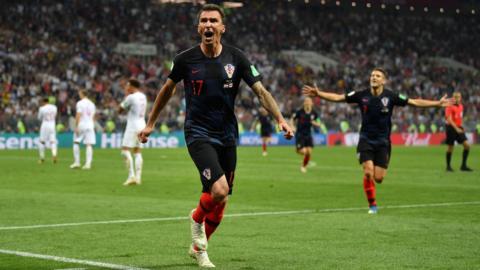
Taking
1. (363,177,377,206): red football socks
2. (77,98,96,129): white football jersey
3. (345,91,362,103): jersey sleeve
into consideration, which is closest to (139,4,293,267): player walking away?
(363,177,377,206): red football socks

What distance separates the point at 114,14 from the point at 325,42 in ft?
58.2

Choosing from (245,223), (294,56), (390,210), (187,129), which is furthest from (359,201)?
(294,56)

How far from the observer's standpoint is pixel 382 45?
68.0 m

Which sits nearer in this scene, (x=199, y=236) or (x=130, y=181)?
(x=199, y=236)

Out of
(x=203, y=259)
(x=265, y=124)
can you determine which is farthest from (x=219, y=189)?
(x=265, y=124)

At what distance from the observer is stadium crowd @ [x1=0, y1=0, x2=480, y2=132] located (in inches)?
1833

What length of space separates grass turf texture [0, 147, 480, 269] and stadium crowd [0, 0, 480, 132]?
72.9 feet

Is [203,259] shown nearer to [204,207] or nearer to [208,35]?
[204,207]

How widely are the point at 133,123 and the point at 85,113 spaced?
24.2 ft

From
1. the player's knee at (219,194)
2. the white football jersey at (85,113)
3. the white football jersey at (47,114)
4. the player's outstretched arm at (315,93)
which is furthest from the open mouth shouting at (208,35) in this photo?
the white football jersey at (47,114)

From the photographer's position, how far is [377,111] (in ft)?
50.5

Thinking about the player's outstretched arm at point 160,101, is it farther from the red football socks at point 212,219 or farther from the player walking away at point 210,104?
the red football socks at point 212,219

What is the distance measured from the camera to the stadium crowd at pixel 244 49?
153 feet

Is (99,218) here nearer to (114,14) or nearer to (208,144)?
(208,144)
